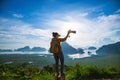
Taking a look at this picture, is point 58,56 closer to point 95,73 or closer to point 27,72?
point 95,73

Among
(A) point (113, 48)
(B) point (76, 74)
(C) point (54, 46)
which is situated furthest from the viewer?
(A) point (113, 48)

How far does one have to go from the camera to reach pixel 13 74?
6.66 metres

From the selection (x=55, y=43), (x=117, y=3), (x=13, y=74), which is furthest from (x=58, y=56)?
(x=117, y=3)

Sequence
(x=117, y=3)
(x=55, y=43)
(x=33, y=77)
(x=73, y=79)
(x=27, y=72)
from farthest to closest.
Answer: (x=117, y=3), (x=27, y=72), (x=33, y=77), (x=73, y=79), (x=55, y=43)

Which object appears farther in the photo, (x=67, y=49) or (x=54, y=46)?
(x=67, y=49)

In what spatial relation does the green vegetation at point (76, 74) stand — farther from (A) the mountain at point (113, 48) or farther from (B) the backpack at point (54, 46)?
(A) the mountain at point (113, 48)

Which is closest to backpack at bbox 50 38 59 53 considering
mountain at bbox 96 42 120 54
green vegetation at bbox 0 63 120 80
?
green vegetation at bbox 0 63 120 80

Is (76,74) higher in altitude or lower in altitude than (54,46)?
lower

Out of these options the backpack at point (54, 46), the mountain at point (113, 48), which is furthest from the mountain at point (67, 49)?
the backpack at point (54, 46)

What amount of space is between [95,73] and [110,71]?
43 cm

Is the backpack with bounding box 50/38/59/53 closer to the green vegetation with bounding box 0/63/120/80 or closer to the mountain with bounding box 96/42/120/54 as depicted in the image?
the green vegetation with bounding box 0/63/120/80

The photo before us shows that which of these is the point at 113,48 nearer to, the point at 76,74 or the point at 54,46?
the point at 76,74

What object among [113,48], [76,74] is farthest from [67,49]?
[76,74]

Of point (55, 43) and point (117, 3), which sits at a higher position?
point (117, 3)
